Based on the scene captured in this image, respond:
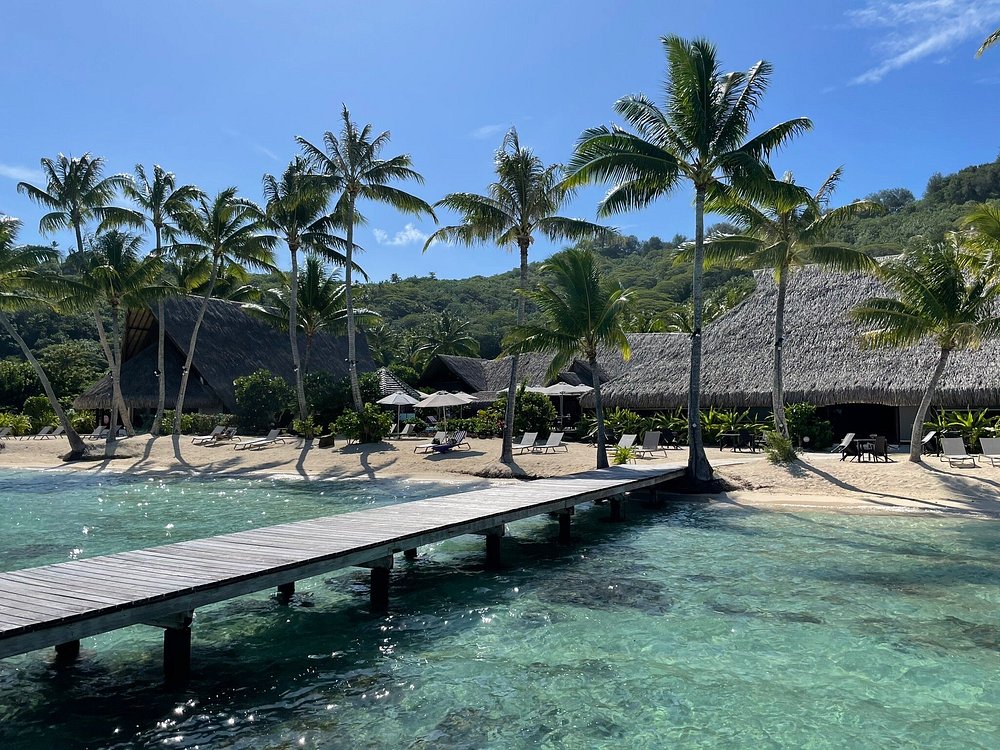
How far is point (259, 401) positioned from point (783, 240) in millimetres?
21124

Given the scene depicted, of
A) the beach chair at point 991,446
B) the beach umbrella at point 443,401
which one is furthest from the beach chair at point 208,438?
the beach chair at point 991,446

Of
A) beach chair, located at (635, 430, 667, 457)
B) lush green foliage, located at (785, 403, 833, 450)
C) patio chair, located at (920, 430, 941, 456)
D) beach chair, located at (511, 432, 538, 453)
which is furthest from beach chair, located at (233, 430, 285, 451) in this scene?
patio chair, located at (920, 430, 941, 456)

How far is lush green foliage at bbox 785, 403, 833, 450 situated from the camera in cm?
2092

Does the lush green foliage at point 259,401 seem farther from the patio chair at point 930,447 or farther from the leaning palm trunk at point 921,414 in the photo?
the patio chair at point 930,447

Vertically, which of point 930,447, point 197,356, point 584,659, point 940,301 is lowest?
point 584,659

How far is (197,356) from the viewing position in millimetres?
31797

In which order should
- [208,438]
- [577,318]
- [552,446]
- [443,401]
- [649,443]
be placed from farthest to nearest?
[208,438] < [443,401] < [552,446] < [649,443] < [577,318]

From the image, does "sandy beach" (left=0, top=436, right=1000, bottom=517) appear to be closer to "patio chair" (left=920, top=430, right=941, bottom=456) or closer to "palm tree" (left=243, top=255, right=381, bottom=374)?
"patio chair" (left=920, top=430, right=941, bottom=456)

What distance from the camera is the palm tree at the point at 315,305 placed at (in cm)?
3059

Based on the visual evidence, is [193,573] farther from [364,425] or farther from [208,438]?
[208,438]

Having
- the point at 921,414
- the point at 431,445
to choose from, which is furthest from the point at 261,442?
the point at 921,414

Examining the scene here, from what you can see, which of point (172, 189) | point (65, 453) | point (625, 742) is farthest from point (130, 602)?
point (172, 189)

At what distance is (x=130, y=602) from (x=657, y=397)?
68.5 feet

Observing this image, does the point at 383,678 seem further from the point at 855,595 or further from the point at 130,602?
the point at 855,595
